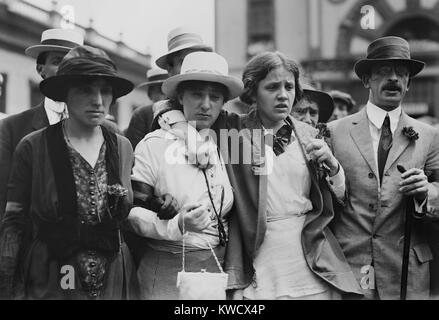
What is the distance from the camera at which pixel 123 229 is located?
2785mm

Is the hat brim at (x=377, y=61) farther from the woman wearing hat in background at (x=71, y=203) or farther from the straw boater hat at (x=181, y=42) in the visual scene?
the woman wearing hat in background at (x=71, y=203)

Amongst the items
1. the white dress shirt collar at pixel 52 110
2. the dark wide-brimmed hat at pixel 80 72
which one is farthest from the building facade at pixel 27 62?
the dark wide-brimmed hat at pixel 80 72

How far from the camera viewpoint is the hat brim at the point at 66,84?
2.63 metres

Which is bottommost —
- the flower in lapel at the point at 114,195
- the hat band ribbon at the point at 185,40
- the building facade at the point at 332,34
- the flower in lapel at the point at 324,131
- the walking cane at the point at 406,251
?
the walking cane at the point at 406,251

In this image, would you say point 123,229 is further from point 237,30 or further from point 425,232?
point 237,30

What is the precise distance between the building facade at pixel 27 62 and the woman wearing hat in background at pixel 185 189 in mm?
2243

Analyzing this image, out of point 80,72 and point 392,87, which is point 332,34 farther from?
point 80,72

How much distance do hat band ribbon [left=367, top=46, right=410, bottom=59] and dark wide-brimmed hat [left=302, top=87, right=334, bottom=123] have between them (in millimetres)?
768

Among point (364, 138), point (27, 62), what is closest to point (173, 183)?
point (364, 138)

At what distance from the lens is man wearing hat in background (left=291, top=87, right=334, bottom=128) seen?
3.97 m

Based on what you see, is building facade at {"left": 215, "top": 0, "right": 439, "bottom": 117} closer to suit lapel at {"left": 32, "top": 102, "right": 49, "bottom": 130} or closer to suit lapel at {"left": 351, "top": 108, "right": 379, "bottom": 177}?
suit lapel at {"left": 351, "top": 108, "right": 379, "bottom": 177}

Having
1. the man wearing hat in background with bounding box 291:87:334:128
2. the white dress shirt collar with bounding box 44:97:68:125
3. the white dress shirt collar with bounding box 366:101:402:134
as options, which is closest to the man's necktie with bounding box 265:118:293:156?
the white dress shirt collar with bounding box 366:101:402:134

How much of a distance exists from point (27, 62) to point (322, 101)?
469 cm
